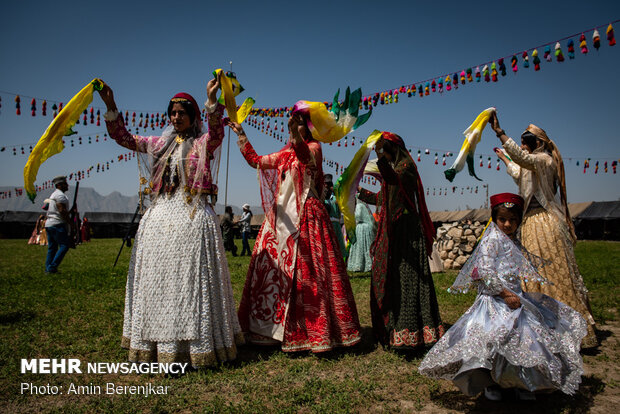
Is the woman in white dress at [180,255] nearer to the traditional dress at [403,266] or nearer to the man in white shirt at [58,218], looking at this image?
the traditional dress at [403,266]

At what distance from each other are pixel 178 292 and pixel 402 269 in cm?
202

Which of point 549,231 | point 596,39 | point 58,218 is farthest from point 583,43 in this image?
point 58,218

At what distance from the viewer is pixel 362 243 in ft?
31.6

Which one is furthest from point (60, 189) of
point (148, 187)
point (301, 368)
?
point (301, 368)

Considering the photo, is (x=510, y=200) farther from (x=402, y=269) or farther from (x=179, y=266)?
(x=179, y=266)

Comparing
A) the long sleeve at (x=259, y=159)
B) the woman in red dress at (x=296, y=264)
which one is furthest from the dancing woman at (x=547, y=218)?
the long sleeve at (x=259, y=159)

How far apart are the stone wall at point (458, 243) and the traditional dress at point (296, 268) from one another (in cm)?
742

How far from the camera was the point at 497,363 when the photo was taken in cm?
254

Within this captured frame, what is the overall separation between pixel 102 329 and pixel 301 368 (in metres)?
2.53

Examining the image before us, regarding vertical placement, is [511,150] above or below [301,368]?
above

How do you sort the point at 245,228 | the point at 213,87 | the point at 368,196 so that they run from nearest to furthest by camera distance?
the point at 213,87 → the point at 368,196 → the point at 245,228

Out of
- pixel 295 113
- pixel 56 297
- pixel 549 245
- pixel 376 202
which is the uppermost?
pixel 295 113

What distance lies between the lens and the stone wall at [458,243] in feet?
34.8

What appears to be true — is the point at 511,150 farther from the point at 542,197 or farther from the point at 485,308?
the point at 485,308
